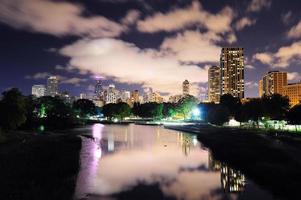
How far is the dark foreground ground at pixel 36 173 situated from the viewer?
1259 inches

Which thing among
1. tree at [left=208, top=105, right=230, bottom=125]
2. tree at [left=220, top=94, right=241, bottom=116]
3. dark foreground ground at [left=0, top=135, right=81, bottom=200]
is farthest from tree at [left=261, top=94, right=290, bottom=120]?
dark foreground ground at [left=0, top=135, right=81, bottom=200]

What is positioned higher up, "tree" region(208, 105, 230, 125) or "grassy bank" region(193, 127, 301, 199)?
"tree" region(208, 105, 230, 125)

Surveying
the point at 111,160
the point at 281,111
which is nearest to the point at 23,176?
the point at 111,160

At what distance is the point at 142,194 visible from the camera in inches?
1433

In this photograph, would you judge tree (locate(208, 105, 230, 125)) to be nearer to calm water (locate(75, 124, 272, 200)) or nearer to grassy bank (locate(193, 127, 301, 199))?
grassy bank (locate(193, 127, 301, 199))

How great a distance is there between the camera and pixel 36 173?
41531 mm

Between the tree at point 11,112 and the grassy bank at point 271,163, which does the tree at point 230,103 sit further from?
the tree at point 11,112

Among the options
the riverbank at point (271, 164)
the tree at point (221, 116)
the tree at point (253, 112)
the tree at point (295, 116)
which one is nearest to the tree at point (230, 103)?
the tree at point (221, 116)

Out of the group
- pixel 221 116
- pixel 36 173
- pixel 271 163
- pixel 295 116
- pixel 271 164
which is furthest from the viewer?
pixel 221 116

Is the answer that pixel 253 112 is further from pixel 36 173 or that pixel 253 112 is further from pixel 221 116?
pixel 36 173

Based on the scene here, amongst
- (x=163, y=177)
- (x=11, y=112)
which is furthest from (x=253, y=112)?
(x=163, y=177)

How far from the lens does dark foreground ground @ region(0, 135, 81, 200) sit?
31969 millimetres

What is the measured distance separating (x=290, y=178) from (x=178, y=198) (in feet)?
46.9

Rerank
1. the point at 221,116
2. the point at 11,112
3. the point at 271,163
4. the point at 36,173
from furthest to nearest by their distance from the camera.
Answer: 1. the point at 221,116
2. the point at 11,112
3. the point at 271,163
4. the point at 36,173
